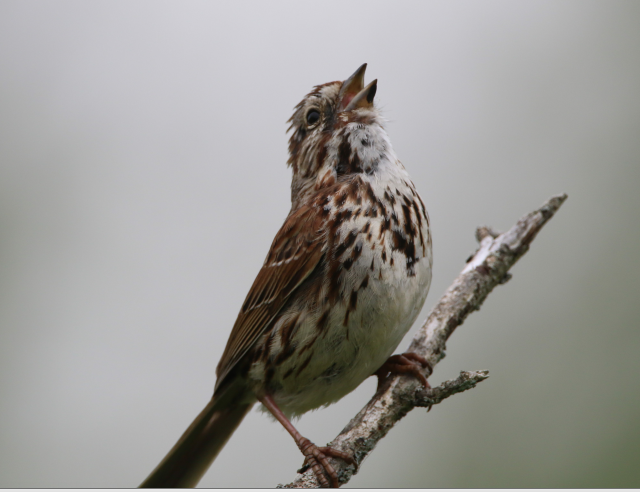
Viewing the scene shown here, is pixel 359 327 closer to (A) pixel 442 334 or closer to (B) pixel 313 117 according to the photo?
(A) pixel 442 334

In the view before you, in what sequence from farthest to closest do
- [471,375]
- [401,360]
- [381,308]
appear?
[401,360] < [381,308] < [471,375]

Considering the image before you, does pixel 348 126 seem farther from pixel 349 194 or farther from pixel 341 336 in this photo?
pixel 341 336

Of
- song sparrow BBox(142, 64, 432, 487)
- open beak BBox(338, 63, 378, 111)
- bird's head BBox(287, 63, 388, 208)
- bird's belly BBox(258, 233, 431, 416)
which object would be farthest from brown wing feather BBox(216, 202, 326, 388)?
open beak BBox(338, 63, 378, 111)

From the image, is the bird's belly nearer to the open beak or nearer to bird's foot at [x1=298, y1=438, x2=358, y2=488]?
bird's foot at [x1=298, y1=438, x2=358, y2=488]

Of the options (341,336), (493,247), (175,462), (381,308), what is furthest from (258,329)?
(493,247)

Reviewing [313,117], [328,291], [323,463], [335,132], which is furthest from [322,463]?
[313,117]

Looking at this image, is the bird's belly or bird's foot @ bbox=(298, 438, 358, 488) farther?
the bird's belly

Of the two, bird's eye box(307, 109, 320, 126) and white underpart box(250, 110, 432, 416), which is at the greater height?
bird's eye box(307, 109, 320, 126)
